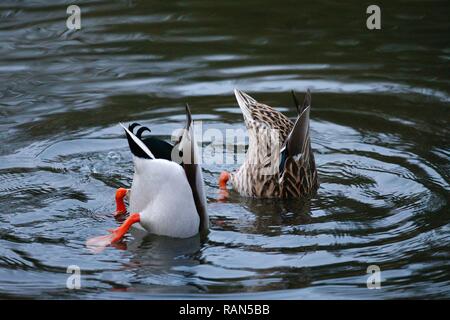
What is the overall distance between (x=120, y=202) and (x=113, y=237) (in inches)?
23.8

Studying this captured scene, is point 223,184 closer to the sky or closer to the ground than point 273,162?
closer to the ground

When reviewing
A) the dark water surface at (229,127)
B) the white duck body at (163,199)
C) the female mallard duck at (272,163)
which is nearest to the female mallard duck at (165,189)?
the white duck body at (163,199)

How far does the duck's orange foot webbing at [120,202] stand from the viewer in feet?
25.4

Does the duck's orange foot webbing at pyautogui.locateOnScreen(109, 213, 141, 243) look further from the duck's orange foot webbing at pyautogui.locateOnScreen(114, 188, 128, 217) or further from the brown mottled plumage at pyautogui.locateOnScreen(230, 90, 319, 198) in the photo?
the brown mottled plumage at pyautogui.locateOnScreen(230, 90, 319, 198)

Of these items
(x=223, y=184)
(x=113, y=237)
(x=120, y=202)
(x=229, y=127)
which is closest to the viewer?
(x=113, y=237)

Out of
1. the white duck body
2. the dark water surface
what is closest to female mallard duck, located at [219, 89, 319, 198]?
the dark water surface

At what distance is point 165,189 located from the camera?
7.13m

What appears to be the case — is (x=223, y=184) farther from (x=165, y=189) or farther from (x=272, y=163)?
(x=165, y=189)

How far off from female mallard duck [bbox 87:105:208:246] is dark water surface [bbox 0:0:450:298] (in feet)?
0.45

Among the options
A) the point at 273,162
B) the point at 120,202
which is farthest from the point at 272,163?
the point at 120,202

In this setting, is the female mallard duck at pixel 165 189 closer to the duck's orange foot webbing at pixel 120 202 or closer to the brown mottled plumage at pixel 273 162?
the duck's orange foot webbing at pixel 120 202

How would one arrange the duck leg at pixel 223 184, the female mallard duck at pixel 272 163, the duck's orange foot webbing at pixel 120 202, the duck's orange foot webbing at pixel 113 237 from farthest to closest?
1. the duck leg at pixel 223 184
2. the female mallard duck at pixel 272 163
3. the duck's orange foot webbing at pixel 120 202
4. the duck's orange foot webbing at pixel 113 237

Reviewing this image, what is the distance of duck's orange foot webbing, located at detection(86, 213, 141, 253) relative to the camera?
7176 mm

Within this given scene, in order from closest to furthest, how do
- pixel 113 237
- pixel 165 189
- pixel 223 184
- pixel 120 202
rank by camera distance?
1. pixel 165 189
2. pixel 113 237
3. pixel 120 202
4. pixel 223 184
